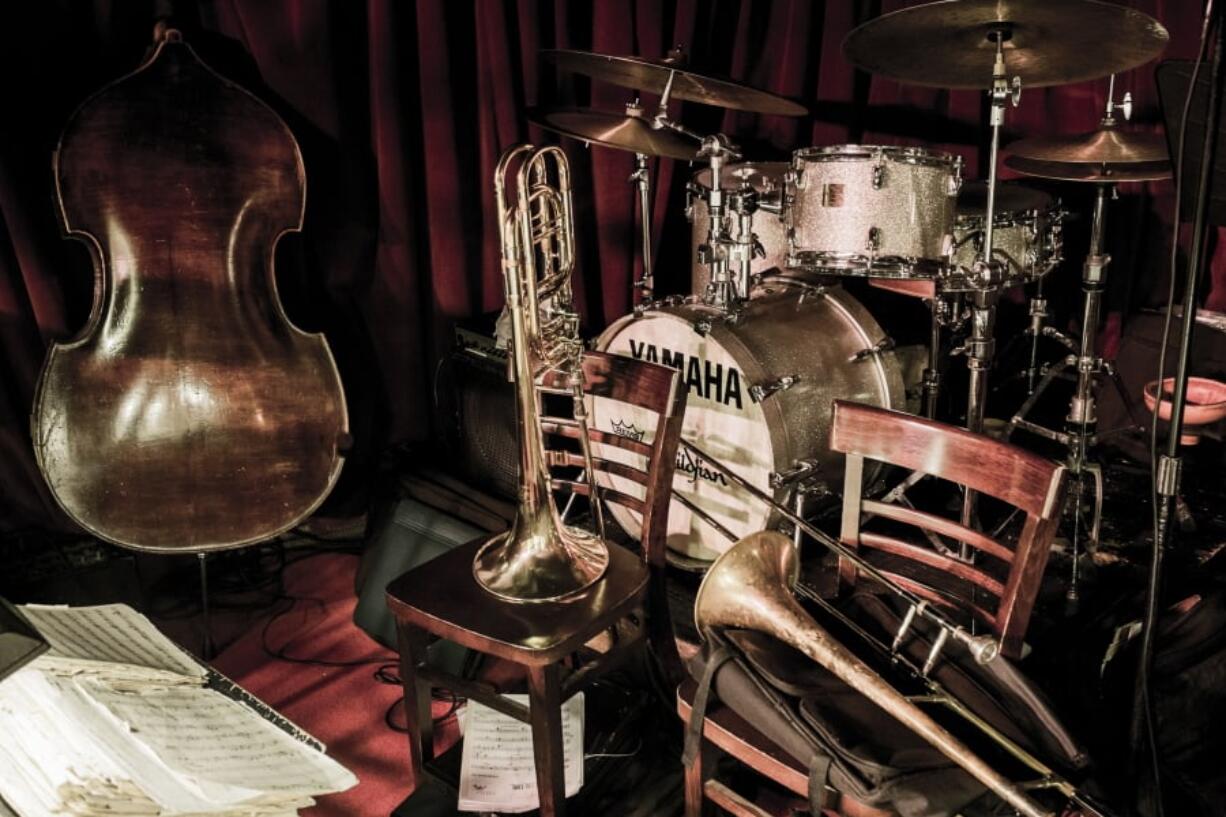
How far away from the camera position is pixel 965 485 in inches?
64.4

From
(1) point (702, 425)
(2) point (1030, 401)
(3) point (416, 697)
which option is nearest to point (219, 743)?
(3) point (416, 697)

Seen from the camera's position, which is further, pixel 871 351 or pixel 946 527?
pixel 871 351

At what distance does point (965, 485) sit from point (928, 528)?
109mm

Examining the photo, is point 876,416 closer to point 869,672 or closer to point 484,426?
point 869,672

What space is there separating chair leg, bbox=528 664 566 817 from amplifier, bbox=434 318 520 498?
110 cm

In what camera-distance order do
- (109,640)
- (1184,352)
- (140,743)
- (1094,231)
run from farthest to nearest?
(1094,231) < (1184,352) < (109,640) < (140,743)

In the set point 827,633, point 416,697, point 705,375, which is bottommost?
point 416,697

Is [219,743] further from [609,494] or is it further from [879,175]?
[879,175]

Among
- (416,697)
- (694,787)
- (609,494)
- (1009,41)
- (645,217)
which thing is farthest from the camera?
(645,217)

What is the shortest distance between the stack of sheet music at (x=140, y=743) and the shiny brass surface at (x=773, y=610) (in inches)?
29.0

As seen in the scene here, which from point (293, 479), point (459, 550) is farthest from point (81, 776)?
point (293, 479)

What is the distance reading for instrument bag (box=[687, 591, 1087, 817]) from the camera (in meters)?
1.28

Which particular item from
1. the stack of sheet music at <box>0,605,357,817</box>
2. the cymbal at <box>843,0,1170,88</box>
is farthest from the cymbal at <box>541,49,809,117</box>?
the stack of sheet music at <box>0,605,357,817</box>

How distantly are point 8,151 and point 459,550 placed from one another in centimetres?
155
